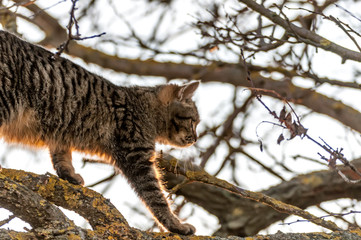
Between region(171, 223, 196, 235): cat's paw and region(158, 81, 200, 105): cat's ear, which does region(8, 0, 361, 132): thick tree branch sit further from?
region(171, 223, 196, 235): cat's paw

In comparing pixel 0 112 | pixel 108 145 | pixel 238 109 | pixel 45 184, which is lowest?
pixel 45 184

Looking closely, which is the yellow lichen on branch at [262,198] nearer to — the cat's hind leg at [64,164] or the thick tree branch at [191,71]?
the cat's hind leg at [64,164]

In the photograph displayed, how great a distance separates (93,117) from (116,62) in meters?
2.30

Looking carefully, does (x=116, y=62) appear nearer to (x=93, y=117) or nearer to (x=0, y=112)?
(x=93, y=117)

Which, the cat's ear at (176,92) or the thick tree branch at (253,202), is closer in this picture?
the cat's ear at (176,92)

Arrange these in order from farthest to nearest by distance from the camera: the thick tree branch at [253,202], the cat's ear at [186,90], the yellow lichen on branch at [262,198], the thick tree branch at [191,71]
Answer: the thick tree branch at [191,71], the thick tree branch at [253,202], the cat's ear at [186,90], the yellow lichen on branch at [262,198]

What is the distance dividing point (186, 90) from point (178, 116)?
30 cm

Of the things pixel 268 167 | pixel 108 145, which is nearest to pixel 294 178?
pixel 268 167

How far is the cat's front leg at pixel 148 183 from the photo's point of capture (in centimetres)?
441

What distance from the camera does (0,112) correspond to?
3922 mm

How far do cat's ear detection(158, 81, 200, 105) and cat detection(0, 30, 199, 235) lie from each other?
0.5 inches

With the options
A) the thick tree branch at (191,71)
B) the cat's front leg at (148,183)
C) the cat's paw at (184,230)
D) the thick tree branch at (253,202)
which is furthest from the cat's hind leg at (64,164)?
the thick tree branch at (191,71)

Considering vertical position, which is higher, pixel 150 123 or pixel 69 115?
pixel 150 123

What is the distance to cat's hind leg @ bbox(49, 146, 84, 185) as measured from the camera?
4.73 meters
